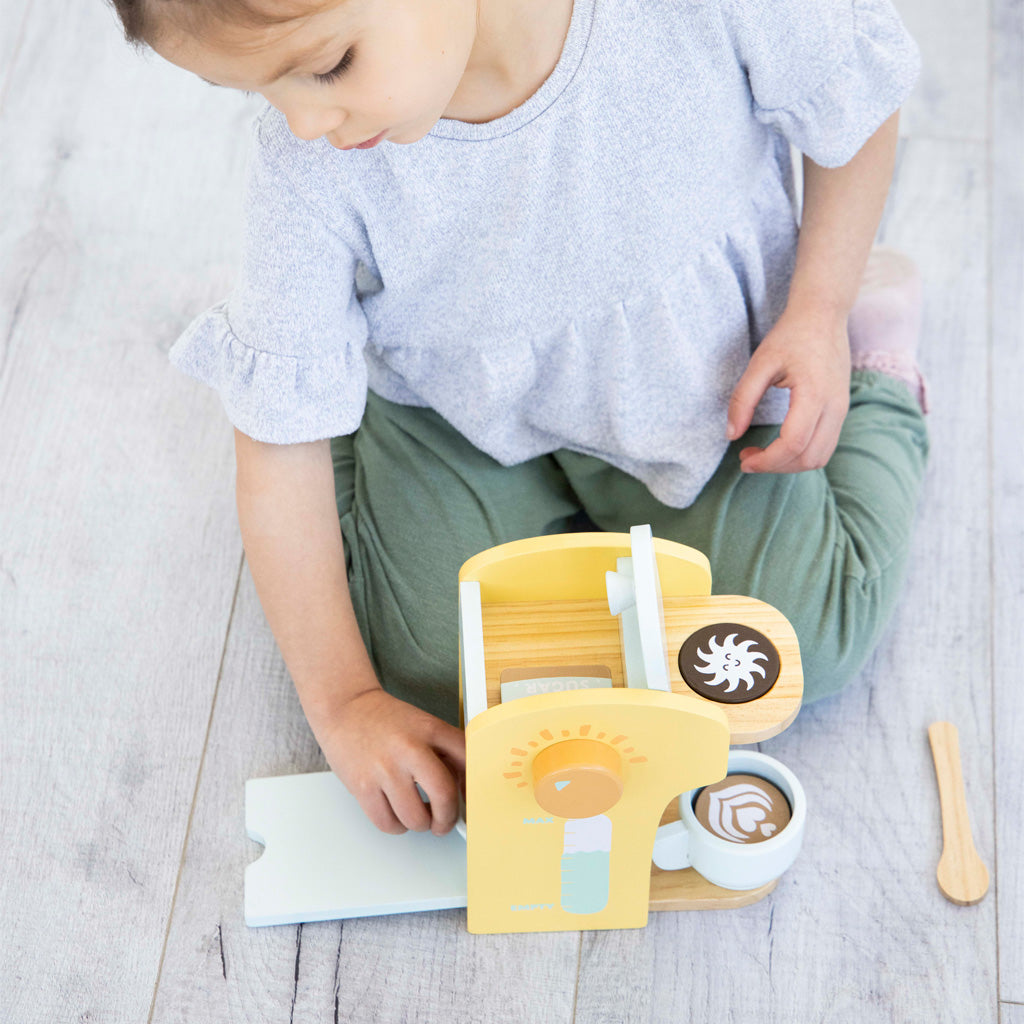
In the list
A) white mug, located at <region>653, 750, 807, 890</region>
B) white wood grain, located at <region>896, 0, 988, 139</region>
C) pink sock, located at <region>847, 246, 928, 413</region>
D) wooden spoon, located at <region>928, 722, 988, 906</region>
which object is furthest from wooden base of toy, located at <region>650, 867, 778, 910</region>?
white wood grain, located at <region>896, 0, 988, 139</region>

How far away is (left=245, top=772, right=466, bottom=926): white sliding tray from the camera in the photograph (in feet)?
2.55

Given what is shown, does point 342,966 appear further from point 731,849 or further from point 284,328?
point 284,328

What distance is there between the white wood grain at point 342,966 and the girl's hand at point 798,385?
0.35 meters

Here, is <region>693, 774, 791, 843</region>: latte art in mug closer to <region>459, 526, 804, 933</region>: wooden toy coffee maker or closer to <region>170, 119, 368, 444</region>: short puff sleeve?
<region>459, 526, 804, 933</region>: wooden toy coffee maker

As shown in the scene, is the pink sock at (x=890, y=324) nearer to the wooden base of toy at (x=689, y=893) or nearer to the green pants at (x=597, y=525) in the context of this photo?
the green pants at (x=597, y=525)

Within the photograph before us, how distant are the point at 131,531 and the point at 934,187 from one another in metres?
0.82

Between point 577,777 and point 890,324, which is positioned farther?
point 890,324

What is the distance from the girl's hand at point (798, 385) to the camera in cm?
79

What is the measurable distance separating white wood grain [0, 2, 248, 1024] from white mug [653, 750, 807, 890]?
34cm

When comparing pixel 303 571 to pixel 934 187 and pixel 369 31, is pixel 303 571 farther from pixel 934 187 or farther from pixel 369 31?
pixel 934 187

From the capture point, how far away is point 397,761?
753mm

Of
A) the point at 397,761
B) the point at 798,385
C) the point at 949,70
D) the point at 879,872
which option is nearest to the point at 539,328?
the point at 798,385

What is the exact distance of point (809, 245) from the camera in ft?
2.69

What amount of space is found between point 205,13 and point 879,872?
0.66m
